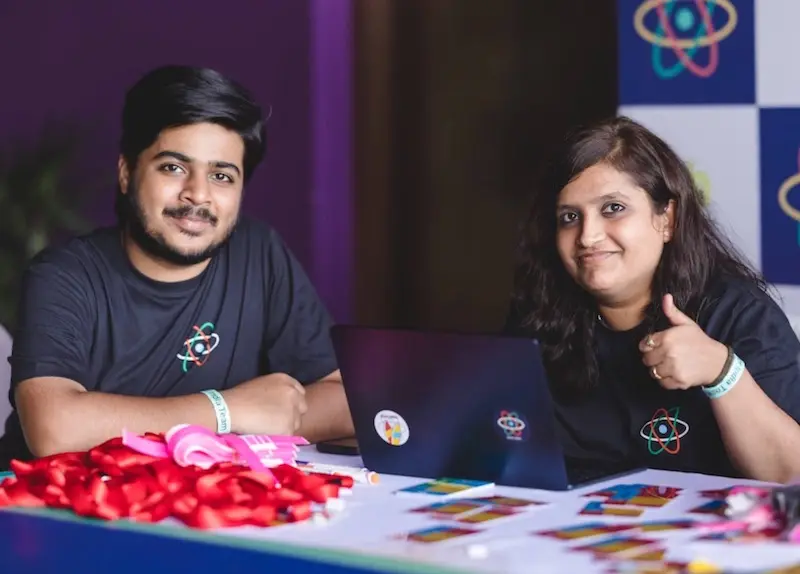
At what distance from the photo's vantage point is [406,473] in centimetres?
214

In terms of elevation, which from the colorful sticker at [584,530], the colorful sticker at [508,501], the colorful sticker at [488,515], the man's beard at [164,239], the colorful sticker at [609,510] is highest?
the man's beard at [164,239]

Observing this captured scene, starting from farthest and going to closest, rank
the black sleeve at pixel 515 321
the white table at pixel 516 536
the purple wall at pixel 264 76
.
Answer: the purple wall at pixel 264 76 → the black sleeve at pixel 515 321 → the white table at pixel 516 536

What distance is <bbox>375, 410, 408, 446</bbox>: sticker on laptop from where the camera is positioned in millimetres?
2112

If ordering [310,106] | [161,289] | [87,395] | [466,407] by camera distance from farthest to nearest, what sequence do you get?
[310,106]
[161,289]
[87,395]
[466,407]

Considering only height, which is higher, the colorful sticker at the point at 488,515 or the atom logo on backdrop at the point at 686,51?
the atom logo on backdrop at the point at 686,51

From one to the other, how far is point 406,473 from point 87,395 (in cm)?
63

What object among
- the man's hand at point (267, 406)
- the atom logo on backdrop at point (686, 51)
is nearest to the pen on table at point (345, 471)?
the man's hand at point (267, 406)

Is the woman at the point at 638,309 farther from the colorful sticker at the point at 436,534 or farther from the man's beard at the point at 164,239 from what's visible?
the man's beard at the point at 164,239

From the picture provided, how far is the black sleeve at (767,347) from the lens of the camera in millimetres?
2305

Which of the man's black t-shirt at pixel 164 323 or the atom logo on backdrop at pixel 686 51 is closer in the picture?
the man's black t-shirt at pixel 164 323

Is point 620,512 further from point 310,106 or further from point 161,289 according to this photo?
point 310,106

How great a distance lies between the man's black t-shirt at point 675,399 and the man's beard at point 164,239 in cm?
79

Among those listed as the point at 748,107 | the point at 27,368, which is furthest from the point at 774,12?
the point at 27,368

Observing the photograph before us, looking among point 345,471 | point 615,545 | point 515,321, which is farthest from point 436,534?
point 515,321
